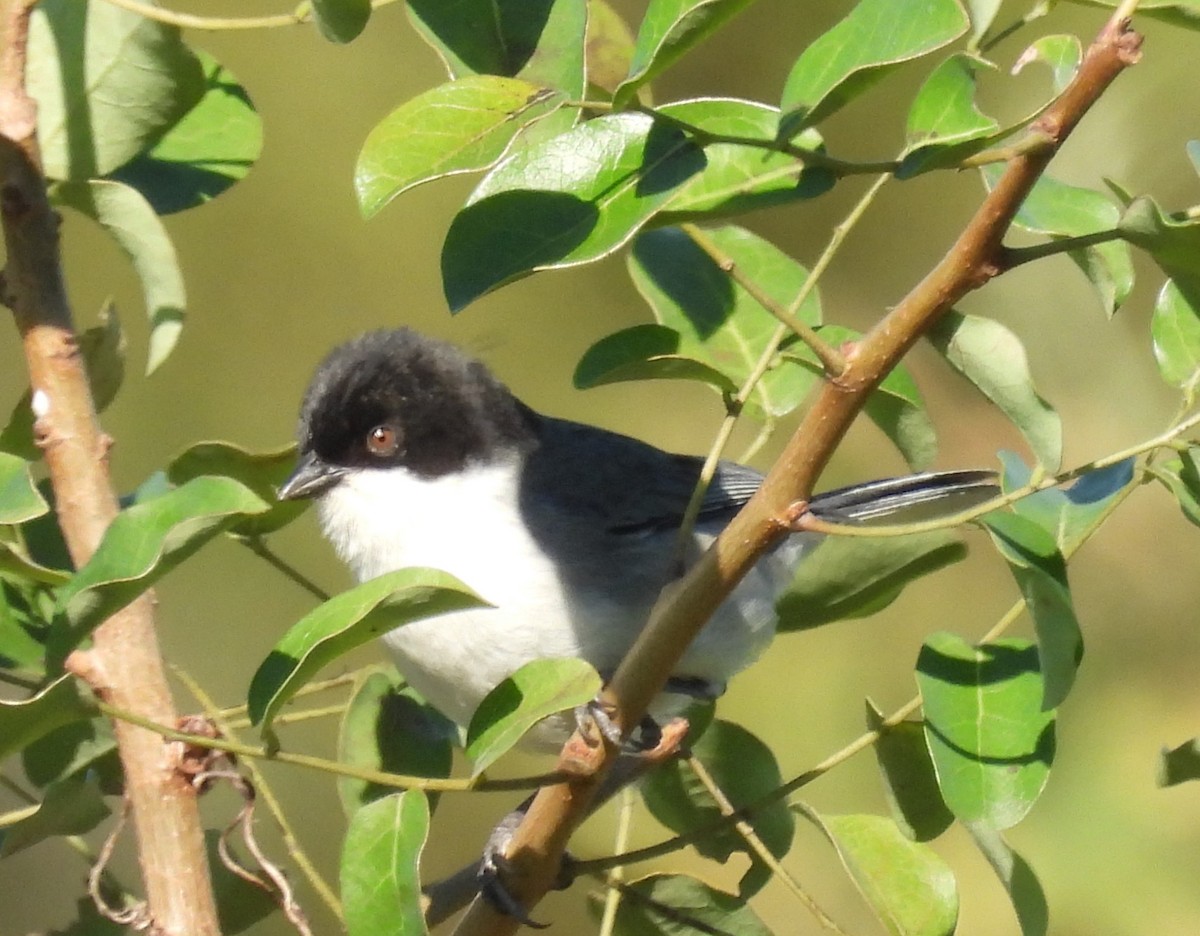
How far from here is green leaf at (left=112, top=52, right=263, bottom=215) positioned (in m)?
1.93

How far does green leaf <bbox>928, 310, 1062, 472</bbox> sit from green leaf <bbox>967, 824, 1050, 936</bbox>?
1.22 feet

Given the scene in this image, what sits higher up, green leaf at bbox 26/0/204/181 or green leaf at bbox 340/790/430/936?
green leaf at bbox 26/0/204/181

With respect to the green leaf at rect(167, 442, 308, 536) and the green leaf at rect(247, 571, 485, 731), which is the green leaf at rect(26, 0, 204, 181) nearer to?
the green leaf at rect(167, 442, 308, 536)

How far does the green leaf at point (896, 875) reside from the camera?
1.69 m

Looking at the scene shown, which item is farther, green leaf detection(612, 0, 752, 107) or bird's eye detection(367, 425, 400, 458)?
bird's eye detection(367, 425, 400, 458)

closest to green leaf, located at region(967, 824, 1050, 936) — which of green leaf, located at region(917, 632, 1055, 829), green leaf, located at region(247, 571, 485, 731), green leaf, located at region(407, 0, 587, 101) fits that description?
green leaf, located at region(917, 632, 1055, 829)

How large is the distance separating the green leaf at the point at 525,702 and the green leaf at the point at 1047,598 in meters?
0.38

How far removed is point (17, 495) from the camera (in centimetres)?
139

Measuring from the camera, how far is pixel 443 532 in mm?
2715

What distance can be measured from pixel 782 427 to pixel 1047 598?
2.51 m

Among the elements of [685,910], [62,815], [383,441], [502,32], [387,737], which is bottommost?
[685,910]

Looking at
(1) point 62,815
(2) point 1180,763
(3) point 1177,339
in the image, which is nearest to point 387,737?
(1) point 62,815

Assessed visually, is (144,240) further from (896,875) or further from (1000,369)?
(896,875)

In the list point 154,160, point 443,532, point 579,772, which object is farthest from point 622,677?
point 443,532
